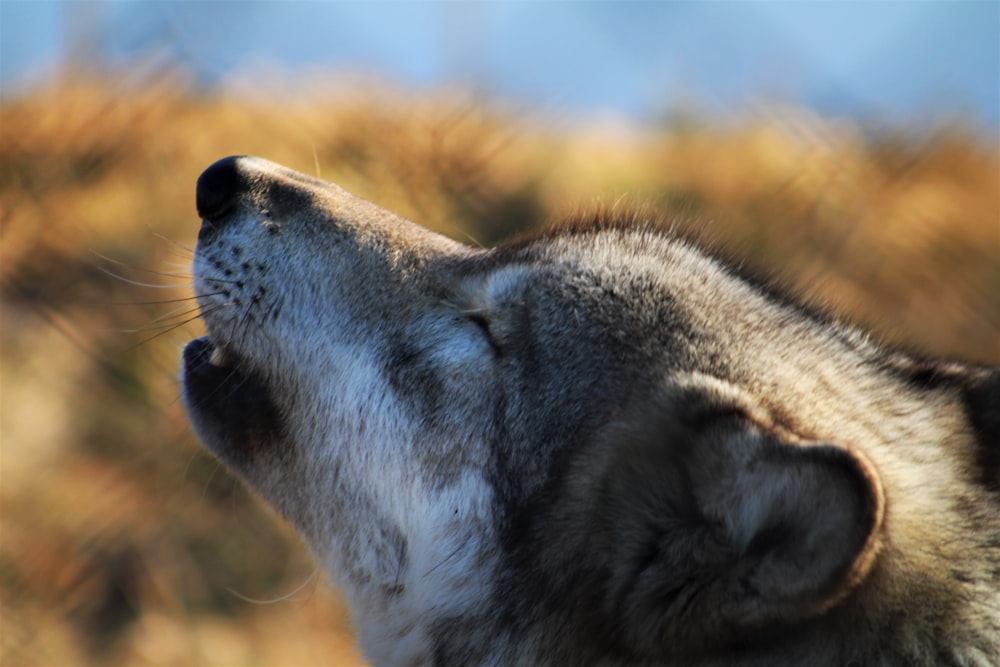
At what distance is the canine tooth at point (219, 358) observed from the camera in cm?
217

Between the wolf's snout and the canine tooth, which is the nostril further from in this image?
the canine tooth

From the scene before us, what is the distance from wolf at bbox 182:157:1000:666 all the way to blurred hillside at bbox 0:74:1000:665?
328 millimetres

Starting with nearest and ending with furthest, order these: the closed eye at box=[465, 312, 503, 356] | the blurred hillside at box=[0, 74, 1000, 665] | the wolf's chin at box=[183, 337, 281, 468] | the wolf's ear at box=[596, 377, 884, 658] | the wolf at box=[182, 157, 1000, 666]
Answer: the wolf's ear at box=[596, 377, 884, 658] < the wolf at box=[182, 157, 1000, 666] < the closed eye at box=[465, 312, 503, 356] < the wolf's chin at box=[183, 337, 281, 468] < the blurred hillside at box=[0, 74, 1000, 665]

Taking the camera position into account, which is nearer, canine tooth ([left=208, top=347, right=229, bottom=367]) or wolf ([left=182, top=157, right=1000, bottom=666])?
wolf ([left=182, top=157, right=1000, bottom=666])

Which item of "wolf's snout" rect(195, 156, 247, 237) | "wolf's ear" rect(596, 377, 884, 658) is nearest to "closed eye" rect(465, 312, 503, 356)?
"wolf's ear" rect(596, 377, 884, 658)

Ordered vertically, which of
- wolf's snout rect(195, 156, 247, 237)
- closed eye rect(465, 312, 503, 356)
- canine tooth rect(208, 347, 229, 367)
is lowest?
canine tooth rect(208, 347, 229, 367)

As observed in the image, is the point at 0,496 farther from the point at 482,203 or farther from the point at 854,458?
the point at 854,458

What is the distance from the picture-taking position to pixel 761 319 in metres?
1.97

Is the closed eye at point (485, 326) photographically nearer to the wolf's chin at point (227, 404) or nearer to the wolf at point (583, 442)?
the wolf at point (583, 442)

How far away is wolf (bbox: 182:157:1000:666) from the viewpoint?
5.19 ft

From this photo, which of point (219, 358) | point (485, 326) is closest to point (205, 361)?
point (219, 358)

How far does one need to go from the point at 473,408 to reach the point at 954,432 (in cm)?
94

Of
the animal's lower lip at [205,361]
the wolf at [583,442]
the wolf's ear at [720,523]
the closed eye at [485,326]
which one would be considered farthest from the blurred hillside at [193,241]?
the wolf's ear at [720,523]

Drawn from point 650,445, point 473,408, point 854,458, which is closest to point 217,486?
Answer: point 473,408
